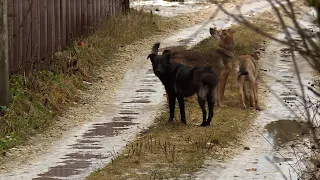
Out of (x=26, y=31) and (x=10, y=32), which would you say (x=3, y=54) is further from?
(x=26, y=31)

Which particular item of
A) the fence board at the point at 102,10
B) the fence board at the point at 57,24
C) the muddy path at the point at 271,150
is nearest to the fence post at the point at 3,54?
the muddy path at the point at 271,150

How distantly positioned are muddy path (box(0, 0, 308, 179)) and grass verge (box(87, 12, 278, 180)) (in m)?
0.27

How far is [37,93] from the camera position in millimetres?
11875

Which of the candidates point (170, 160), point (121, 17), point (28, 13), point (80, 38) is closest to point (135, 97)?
point (28, 13)

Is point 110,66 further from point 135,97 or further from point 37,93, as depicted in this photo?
point 37,93

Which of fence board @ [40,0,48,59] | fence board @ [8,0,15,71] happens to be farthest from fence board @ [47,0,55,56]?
fence board @ [8,0,15,71]

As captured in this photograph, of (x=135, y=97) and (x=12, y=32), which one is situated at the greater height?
(x=12, y=32)

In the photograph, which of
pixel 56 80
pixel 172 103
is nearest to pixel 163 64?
pixel 172 103

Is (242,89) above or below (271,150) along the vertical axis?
above

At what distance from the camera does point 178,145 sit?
952 centimetres

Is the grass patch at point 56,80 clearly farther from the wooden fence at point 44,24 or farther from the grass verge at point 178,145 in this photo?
the grass verge at point 178,145

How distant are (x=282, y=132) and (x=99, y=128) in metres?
2.63

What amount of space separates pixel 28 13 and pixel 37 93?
2039mm

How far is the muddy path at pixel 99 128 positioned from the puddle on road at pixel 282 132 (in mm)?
1821
